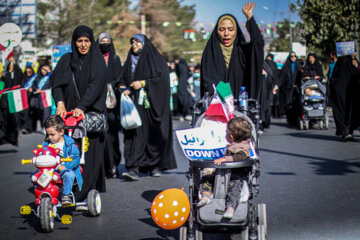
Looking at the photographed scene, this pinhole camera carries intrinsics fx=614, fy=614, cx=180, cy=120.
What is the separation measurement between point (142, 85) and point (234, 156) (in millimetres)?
4437

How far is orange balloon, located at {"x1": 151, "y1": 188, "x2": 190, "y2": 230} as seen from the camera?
463cm

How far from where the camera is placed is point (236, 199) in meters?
4.72

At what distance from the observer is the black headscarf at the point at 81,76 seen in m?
6.85

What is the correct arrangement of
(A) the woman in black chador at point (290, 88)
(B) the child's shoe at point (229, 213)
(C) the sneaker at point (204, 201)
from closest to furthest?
(B) the child's shoe at point (229, 213)
(C) the sneaker at point (204, 201)
(A) the woman in black chador at point (290, 88)

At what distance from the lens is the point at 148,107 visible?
9273 mm

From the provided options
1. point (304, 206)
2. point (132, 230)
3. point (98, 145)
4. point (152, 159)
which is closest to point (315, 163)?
point (152, 159)

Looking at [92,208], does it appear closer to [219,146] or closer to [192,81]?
[219,146]

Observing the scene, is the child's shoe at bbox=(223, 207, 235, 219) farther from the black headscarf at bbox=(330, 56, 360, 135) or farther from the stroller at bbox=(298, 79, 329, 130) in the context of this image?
the stroller at bbox=(298, 79, 329, 130)

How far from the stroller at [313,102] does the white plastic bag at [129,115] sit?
25.7 ft

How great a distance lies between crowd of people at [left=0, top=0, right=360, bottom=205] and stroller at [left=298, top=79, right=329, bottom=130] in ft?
1.35

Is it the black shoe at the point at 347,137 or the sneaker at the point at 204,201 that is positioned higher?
the sneaker at the point at 204,201

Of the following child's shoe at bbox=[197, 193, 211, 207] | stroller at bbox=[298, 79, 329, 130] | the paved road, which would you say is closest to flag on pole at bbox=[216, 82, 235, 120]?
child's shoe at bbox=[197, 193, 211, 207]

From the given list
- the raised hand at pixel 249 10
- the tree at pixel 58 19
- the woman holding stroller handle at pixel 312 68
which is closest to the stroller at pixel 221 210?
the raised hand at pixel 249 10

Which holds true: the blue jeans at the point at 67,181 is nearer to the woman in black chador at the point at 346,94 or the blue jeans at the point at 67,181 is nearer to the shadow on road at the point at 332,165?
the shadow on road at the point at 332,165
